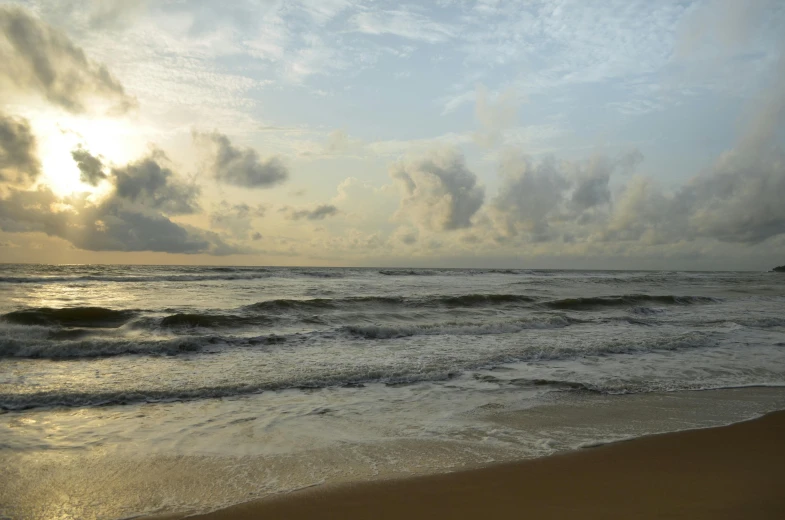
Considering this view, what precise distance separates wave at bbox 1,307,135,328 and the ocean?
0.41 feet

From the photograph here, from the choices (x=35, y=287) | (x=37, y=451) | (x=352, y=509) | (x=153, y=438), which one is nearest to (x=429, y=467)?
(x=352, y=509)

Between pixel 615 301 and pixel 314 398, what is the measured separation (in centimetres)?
2279

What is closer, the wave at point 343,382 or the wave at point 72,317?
the wave at point 343,382

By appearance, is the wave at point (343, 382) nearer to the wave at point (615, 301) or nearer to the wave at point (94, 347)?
the wave at point (94, 347)

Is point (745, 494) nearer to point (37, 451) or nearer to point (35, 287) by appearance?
point (37, 451)

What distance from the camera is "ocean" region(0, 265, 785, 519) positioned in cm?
475

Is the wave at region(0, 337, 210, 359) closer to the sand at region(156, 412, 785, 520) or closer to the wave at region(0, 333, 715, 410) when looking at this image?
the wave at region(0, 333, 715, 410)

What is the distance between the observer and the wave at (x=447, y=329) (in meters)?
14.5

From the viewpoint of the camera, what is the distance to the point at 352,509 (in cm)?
402

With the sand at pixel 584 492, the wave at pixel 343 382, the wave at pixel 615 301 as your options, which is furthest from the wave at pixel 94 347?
the wave at pixel 615 301

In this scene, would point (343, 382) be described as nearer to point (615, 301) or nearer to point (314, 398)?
point (314, 398)

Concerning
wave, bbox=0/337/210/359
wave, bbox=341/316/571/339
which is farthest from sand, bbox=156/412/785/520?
wave, bbox=341/316/571/339

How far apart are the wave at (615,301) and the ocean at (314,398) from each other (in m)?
7.20

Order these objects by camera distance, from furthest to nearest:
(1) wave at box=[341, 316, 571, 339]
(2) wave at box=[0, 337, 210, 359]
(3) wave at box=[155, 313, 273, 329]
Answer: (3) wave at box=[155, 313, 273, 329], (1) wave at box=[341, 316, 571, 339], (2) wave at box=[0, 337, 210, 359]
